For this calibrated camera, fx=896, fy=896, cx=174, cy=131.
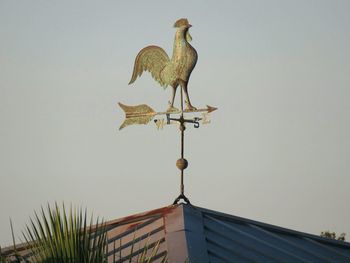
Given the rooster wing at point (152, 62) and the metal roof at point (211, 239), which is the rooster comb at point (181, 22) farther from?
the metal roof at point (211, 239)

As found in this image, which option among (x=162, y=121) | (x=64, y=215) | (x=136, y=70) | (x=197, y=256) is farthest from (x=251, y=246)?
(x=64, y=215)

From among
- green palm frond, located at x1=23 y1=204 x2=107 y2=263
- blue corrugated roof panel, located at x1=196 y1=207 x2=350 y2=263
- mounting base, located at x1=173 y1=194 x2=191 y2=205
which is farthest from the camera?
mounting base, located at x1=173 y1=194 x2=191 y2=205

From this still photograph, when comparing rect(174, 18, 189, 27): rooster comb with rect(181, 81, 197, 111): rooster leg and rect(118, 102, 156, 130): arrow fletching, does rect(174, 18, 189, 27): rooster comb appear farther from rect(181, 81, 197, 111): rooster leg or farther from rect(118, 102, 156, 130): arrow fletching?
rect(118, 102, 156, 130): arrow fletching

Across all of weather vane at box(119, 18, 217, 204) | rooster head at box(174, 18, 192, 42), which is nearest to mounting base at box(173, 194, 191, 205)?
weather vane at box(119, 18, 217, 204)

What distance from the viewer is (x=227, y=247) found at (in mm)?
11172

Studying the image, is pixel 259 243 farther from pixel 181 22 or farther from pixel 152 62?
pixel 181 22

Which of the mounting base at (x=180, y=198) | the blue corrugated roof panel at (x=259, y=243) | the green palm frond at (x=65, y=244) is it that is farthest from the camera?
the mounting base at (x=180, y=198)

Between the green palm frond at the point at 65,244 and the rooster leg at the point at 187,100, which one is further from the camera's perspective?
the rooster leg at the point at 187,100

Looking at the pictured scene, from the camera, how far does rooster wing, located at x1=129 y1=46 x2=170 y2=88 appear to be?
12734 millimetres

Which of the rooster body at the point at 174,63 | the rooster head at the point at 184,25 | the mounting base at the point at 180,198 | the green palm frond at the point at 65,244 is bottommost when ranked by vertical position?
the green palm frond at the point at 65,244

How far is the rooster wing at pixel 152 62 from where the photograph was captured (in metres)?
12.7

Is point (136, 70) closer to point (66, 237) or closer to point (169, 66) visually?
point (169, 66)

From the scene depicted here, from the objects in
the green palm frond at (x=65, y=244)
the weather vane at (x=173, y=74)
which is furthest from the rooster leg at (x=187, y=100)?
the green palm frond at (x=65, y=244)

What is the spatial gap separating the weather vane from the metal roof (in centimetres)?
52
